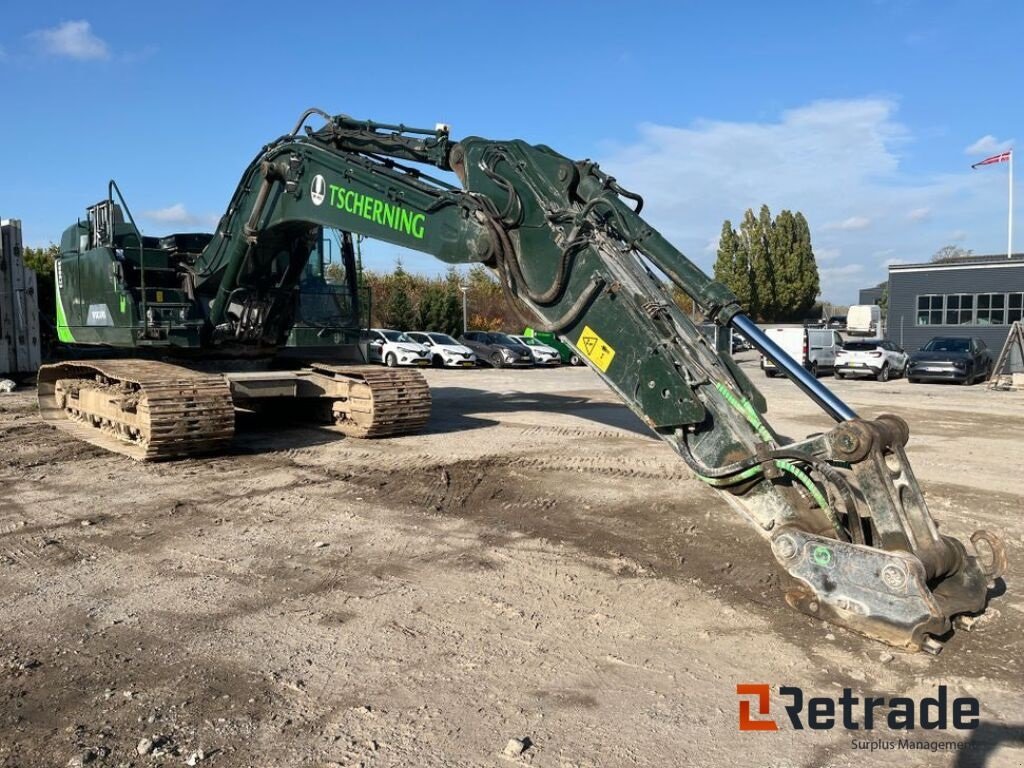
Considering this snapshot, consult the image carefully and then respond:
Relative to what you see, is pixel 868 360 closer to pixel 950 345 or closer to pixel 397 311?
pixel 950 345

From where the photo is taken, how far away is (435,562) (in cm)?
573

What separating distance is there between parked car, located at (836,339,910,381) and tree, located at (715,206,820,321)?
28.5 m

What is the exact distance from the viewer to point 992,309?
33.3m

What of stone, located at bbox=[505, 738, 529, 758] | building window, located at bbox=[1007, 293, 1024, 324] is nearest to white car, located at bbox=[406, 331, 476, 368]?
building window, located at bbox=[1007, 293, 1024, 324]

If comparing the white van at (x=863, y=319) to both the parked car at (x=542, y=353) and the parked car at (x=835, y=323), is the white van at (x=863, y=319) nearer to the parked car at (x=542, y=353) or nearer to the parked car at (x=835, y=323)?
the parked car at (x=835, y=323)

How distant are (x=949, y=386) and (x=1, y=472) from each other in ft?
75.4

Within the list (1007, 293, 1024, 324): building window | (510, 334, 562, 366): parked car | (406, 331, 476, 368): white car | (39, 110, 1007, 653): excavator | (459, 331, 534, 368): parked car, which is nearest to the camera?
(39, 110, 1007, 653): excavator

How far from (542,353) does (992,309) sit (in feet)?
60.3

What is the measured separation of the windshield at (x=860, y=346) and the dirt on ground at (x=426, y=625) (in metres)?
18.5

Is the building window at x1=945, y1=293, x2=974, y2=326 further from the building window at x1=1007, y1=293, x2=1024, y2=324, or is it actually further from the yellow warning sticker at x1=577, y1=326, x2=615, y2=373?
the yellow warning sticker at x1=577, y1=326, x2=615, y2=373

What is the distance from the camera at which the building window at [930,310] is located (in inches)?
1385

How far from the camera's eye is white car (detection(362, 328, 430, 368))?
29156 mm

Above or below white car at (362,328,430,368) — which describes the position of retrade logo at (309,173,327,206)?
above

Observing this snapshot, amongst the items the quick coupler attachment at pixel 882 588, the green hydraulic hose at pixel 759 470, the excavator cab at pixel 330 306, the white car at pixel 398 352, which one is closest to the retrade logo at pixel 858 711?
the quick coupler attachment at pixel 882 588
